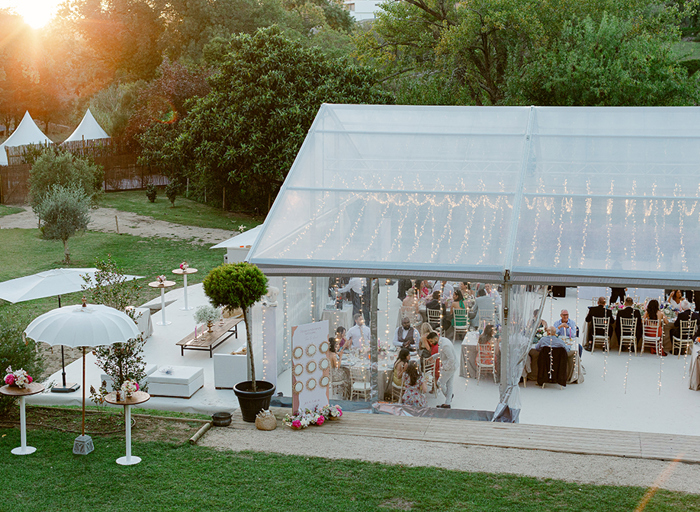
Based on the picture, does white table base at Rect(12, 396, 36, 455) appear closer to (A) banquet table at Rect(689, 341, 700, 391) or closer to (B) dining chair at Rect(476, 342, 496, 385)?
(B) dining chair at Rect(476, 342, 496, 385)

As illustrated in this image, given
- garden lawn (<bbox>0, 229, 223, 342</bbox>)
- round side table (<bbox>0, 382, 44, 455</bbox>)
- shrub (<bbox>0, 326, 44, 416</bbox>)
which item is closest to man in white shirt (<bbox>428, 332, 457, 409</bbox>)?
round side table (<bbox>0, 382, 44, 455</bbox>)

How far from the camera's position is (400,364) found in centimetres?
1041

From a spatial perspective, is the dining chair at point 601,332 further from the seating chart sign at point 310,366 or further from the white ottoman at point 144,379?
the white ottoman at point 144,379

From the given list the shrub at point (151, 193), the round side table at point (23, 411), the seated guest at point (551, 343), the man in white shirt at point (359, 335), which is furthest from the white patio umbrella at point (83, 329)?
the shrub at point (151, 193)

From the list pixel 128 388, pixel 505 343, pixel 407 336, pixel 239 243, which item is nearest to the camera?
pixel 128 388

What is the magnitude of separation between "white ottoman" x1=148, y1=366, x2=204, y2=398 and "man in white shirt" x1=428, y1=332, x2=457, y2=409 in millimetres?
4274

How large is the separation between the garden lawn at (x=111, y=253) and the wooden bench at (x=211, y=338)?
4286mm

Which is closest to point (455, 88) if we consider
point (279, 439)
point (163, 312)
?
point (163, 312)

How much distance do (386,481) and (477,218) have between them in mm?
4914

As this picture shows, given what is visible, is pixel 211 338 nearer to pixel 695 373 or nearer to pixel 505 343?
pixel 505 343

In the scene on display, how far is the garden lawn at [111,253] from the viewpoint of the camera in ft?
67.8

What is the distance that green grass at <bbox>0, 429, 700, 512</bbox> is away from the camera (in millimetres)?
6973

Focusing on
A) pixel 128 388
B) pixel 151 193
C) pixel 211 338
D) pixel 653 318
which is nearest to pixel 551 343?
pixel 653 318

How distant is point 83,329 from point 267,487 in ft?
9.45
